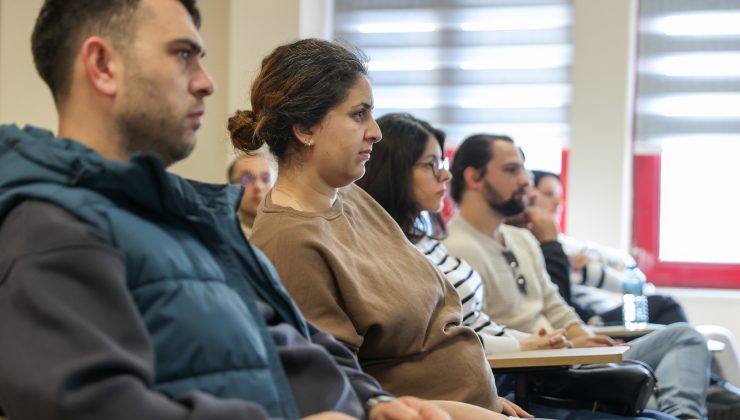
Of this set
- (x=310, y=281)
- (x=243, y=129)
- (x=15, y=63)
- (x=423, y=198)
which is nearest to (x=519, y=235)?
(x=423, y=198)

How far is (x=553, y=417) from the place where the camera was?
9.11 feet

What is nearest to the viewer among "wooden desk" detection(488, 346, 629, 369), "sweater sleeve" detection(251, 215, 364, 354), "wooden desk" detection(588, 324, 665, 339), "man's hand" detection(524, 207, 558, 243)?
"sweater sleeve" detection(251, 215, 364, 354)

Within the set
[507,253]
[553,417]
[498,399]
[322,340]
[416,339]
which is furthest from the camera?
[507,253]

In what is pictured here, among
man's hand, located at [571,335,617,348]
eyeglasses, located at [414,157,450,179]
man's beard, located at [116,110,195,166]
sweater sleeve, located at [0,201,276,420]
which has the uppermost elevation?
man's beard, located at [116,110,195,166]

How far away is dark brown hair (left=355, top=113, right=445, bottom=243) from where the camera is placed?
114 inches

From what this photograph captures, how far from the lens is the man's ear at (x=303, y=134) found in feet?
7.26

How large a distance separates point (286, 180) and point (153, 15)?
2.53 feet

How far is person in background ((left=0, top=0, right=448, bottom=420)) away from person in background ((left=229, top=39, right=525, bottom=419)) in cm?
47

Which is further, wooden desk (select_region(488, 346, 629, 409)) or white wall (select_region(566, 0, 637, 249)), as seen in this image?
white wall (select_region(566, 0, 637, 249))

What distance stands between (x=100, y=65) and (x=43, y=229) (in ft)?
0.99

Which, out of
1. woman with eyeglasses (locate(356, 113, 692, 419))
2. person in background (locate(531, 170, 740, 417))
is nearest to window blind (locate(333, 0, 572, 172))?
person in background (locate(531, 170, 740, 417))

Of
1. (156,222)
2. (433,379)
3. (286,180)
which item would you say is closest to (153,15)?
(156,222)

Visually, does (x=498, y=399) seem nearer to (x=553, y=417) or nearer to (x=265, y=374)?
(x=553, y=417)

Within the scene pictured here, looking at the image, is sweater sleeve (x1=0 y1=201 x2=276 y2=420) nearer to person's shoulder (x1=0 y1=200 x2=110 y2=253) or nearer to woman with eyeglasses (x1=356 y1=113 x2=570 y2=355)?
person's shoulder (x1=0 y1=200 x2=110 y2=253)
